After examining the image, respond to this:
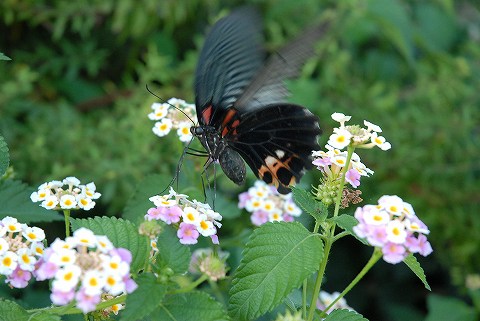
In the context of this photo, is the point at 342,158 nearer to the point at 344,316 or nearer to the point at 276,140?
the point at 344,316

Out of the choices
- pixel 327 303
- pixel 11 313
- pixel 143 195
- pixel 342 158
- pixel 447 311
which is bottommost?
pixel 447 311

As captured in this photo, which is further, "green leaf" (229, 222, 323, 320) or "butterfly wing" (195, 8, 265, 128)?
"butterfly wing" (195, 8, 265, 128)

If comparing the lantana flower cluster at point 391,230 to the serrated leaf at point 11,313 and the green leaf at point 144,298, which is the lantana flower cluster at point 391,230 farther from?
the serrated leaf at point 11,313

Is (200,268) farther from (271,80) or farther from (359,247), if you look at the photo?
(359,247)

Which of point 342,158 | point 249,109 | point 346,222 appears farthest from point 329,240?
point 249,109

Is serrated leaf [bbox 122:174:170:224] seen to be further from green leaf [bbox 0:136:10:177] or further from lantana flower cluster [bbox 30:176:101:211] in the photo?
green leaf [bbox 0:136:10:177]

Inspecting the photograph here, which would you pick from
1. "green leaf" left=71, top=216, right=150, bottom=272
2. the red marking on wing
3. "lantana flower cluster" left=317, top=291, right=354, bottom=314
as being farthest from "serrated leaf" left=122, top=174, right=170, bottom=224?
"lantana flower cluster" left=317, top=291, right=354, bottom=314
